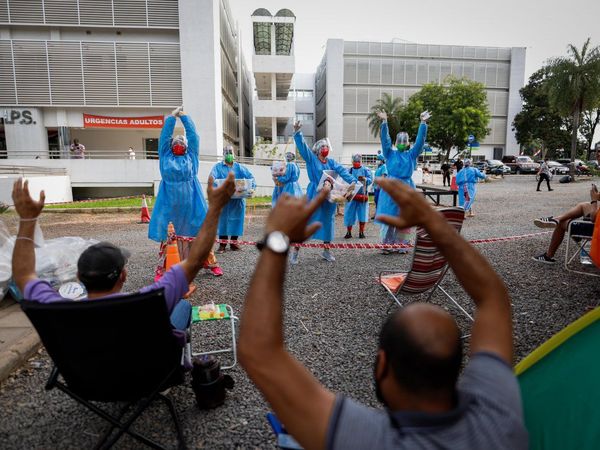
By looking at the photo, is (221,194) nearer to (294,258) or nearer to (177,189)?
(177,189)

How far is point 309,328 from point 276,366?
10.0ft

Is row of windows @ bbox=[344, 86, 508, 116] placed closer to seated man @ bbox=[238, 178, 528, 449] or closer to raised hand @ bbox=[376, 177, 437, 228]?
raised hand @ bbox=[376, 177, 437, 228]

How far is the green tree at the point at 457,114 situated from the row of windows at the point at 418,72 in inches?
502

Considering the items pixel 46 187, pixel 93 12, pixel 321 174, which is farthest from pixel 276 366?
pixel 93 12

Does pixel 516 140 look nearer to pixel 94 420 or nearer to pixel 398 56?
pixel 398 56

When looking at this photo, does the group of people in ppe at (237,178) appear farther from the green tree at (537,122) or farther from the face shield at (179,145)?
the green tree at (537,122)

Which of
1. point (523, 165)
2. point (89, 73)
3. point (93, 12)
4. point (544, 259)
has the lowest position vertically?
point (544, 259)

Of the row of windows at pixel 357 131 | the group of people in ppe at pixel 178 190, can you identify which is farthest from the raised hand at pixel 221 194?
the row of windows at pixel 357 131

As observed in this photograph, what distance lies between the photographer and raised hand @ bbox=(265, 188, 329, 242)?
113 centimetres

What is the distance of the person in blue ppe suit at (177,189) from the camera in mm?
5398

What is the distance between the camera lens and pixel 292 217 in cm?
114

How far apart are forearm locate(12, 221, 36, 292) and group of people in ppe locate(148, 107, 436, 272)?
5.23 feet

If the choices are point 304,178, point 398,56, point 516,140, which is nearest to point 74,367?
point 304,178

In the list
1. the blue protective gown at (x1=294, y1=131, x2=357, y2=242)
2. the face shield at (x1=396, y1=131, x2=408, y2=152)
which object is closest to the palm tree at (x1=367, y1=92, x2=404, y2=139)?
the face shield at (x1=396, y1=131, x2=408, y2=152)
